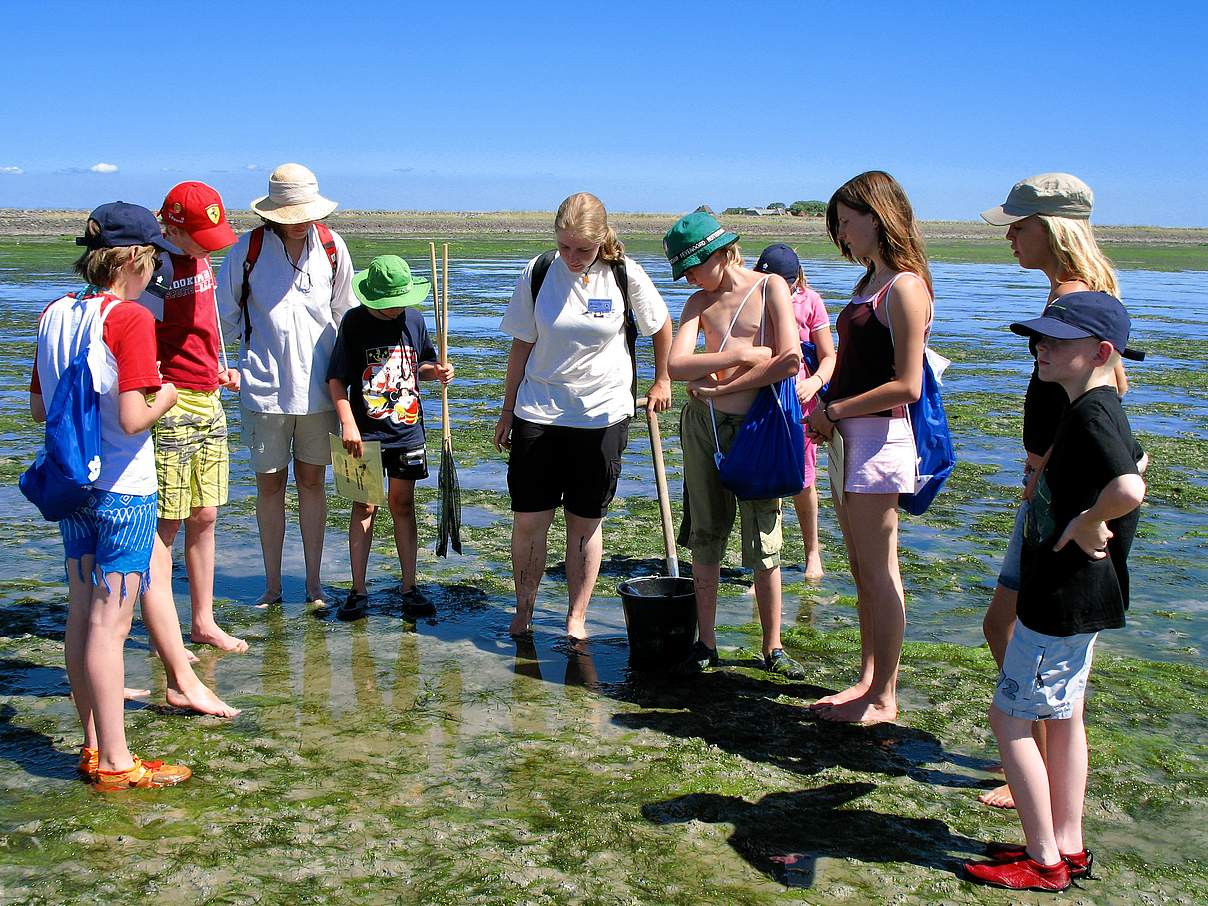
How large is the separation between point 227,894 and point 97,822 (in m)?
0.68

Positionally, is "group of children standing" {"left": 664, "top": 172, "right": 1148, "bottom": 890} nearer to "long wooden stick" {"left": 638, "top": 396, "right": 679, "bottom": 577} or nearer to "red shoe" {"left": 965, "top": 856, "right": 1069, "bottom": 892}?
"red shoe" {"left": 965, "top": 856, "right": 1069, "bottom": 892}

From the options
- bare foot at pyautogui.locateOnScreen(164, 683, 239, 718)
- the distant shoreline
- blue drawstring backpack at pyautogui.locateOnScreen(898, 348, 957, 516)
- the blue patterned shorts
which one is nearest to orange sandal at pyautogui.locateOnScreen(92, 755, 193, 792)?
bare foot at pyautogui.locateOnScreen(164, 683, 239, 718)

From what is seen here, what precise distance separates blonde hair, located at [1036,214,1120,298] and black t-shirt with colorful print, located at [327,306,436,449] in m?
3.03

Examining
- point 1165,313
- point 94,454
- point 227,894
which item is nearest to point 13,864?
point 227,894

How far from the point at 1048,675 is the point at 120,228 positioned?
3.33 metres

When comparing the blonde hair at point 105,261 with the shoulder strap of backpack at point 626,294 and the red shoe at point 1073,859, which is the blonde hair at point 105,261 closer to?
the shoulder strap of backpack at point 626,294

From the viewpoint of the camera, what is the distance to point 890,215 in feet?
14.2

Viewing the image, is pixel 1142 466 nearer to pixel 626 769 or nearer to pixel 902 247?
pixel 902 247

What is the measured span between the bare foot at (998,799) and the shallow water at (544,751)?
0.21 ft

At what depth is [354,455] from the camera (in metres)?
5.71

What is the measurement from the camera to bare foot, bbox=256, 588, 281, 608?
19.9 feet

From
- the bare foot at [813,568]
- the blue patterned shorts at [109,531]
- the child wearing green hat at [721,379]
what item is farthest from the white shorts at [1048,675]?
the bare foot at [813,568]

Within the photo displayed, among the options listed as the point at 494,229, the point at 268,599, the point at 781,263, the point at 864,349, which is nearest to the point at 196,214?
the point at 268,599

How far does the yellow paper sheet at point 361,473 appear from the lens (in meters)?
5.68
